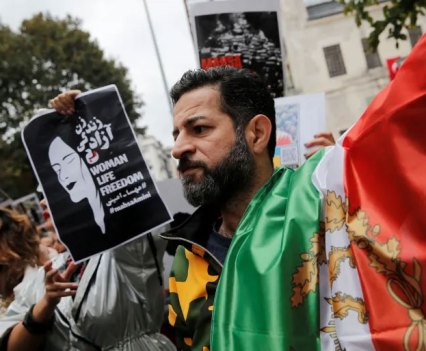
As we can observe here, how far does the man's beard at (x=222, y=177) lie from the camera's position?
143 cm

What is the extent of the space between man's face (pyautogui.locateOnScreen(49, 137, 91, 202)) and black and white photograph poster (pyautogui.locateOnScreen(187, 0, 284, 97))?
832mm

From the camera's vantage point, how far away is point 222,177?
4.70 feet

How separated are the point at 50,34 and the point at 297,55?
10.9 metres

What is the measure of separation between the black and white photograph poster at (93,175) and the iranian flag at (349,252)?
0.98 m

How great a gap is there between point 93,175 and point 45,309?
59 centimetres

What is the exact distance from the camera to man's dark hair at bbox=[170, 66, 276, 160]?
152 centimetres

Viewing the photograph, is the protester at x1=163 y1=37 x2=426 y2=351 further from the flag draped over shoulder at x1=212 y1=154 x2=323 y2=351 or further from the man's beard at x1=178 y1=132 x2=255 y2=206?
the man's beard at x1=178 y1=132 x2=255 y2=206

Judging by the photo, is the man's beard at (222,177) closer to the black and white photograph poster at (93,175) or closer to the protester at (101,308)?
the black and white photograph poster at (93,175)

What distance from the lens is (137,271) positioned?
6.82 ft

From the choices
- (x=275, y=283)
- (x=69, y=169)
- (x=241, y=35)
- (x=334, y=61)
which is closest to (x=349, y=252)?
(x=275, y=283)

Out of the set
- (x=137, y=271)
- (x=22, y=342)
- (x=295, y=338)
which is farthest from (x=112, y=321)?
(x=295, y=338)

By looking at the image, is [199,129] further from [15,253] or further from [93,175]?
[15,253]

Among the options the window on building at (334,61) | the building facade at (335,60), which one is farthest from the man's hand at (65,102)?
the window on building at (334,61)

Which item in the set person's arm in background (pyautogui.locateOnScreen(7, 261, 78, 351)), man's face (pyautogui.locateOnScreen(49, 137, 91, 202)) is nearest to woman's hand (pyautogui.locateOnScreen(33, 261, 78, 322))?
person's arm in background (pyautogui.locateOnScreen(7, 261, 78, 351))
